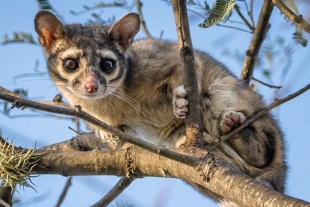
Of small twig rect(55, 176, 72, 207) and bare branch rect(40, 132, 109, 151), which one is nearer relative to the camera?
small twig rect(55, 176, 72, 207)

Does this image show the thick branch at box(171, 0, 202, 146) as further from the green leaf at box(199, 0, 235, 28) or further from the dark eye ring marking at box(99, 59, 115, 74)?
the dark eye ring marking at box(99, 59, 115, 74)

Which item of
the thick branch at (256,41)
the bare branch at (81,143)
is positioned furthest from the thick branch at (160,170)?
the thick branch at (256,41)

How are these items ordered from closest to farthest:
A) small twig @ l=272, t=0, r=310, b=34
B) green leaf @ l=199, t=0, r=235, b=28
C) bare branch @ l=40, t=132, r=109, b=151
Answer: small twig @ l=272, t=0, r=310, b=34
green leaf @ l=199, t=0, r=235, b=28
bare branch @ l=40, t=132, r=109, b=151

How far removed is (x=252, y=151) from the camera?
17.0 feet

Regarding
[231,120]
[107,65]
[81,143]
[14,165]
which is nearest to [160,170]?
[14,165]

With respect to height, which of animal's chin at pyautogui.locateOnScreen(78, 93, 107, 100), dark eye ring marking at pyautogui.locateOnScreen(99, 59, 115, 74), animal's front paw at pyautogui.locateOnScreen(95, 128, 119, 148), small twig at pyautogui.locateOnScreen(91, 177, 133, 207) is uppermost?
dark eye ring marking at pyautogui.locateOnScreen(99, 59, 115, 74)

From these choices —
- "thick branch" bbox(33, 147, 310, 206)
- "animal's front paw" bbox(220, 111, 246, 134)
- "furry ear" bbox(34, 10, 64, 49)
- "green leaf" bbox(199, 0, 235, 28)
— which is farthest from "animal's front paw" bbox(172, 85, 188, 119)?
"furry ear" bbox(34, 10, 64, 49)

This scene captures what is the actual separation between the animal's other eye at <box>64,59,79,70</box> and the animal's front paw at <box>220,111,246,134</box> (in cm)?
143

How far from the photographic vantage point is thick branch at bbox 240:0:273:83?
534 centimetres

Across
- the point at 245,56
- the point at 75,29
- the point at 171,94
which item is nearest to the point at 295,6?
the point at 171,94

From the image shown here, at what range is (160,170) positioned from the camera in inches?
158

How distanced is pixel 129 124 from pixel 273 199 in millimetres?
2996

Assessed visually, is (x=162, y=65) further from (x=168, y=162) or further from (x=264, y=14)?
(x=168, y=162)

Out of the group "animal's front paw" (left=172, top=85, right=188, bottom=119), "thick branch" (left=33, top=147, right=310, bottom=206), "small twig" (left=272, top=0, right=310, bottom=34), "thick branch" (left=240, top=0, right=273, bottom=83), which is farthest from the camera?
"thick branch" (left=240, top=0, right=273, bottom=83)
